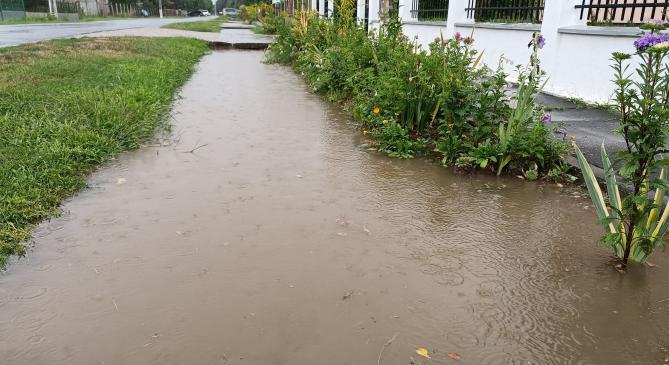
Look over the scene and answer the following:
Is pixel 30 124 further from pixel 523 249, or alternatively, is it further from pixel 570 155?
pixel 570 155

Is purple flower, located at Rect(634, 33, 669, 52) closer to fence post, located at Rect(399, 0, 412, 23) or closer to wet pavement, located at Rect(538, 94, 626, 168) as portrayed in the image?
wet pavement, located at Rect(538, 94, 626, 168)

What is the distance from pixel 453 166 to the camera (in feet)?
14.1

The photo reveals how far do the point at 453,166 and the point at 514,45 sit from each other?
13.6 ft

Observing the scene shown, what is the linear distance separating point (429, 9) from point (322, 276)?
9518mm

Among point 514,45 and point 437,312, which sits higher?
point 514,45

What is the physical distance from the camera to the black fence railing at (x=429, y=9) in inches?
405

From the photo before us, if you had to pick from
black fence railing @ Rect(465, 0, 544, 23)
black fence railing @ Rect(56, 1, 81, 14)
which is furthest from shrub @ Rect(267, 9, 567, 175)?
black fence railing @ Rect(56, 1, 81, 14)

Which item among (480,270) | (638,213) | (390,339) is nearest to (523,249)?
(480,270)

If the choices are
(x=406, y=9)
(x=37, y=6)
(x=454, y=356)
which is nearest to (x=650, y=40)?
(x=454, y=356)

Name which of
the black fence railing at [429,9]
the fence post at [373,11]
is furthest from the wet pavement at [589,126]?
the fence post at [373,11]

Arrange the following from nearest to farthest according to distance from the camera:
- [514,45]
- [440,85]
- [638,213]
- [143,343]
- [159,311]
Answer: [143,343]
[159,311]
[638,213]
[440,85]
[514,45]

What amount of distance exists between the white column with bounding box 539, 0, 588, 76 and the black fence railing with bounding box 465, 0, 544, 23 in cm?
33

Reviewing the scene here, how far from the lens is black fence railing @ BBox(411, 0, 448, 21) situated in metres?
10.3

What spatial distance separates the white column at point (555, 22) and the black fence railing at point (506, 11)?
1.07 ft
